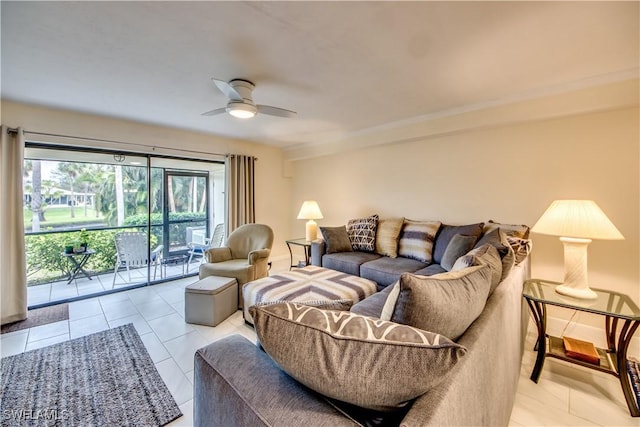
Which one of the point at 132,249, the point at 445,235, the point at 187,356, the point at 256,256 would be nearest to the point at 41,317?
the point at 132,249

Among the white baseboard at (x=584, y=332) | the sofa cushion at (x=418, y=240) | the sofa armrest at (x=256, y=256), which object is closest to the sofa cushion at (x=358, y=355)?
the sofa armrest at (x=256, y=256)

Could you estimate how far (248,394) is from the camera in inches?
31.4

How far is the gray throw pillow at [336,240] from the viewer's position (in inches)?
144

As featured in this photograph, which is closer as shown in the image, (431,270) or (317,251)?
(431,270)

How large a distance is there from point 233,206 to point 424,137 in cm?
320

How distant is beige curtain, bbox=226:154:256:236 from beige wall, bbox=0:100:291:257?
24 cm

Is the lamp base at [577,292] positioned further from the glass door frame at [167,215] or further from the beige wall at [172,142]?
the glass door frame at [167,215]

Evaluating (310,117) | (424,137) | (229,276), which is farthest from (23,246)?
(424,137)

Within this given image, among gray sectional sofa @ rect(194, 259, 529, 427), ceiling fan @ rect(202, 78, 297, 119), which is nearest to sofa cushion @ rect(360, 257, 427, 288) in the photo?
gray sectional sofa @ rect(194, 259, 529, 427)

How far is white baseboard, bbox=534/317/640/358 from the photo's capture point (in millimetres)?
2258

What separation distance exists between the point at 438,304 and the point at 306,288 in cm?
166

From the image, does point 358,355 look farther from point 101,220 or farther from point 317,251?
point 101,220

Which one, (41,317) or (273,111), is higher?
(273,111)

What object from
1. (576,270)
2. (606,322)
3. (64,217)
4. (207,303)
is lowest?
(207,303)
